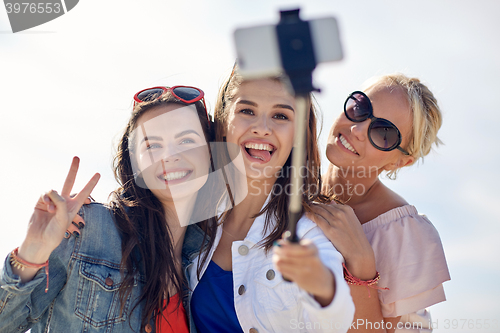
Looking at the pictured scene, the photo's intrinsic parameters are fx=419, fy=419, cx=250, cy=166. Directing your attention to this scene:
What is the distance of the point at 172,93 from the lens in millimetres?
3697

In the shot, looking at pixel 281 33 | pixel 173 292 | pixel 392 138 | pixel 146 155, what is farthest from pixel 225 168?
pixel 281 33

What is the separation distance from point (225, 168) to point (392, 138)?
1.73 m

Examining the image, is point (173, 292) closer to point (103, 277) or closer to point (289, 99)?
point (103, 277)

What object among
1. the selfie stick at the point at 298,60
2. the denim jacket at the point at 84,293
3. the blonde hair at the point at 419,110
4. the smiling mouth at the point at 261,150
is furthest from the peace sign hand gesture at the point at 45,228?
the blonde hair at the point at 419,110

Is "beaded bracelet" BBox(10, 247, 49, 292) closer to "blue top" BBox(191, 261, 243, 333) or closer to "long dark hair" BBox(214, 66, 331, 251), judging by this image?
"blue top" BBox(191, 261, 243, 333)

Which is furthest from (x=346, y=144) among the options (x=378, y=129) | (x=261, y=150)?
(x=261, y=150)

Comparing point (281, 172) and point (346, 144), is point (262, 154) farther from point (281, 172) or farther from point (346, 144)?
point (346, 144)

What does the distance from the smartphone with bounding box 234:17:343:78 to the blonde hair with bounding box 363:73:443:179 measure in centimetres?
313

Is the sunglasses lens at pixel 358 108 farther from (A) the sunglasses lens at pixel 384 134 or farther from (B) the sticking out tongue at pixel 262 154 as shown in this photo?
(B) the sticking out tongue at pixel 262 154

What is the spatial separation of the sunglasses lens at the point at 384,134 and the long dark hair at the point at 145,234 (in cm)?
169

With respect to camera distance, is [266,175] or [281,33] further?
[266,175]

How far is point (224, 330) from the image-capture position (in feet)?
10.8

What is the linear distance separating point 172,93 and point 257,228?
140 cm

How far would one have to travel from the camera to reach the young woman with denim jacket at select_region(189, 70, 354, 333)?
3162mm
